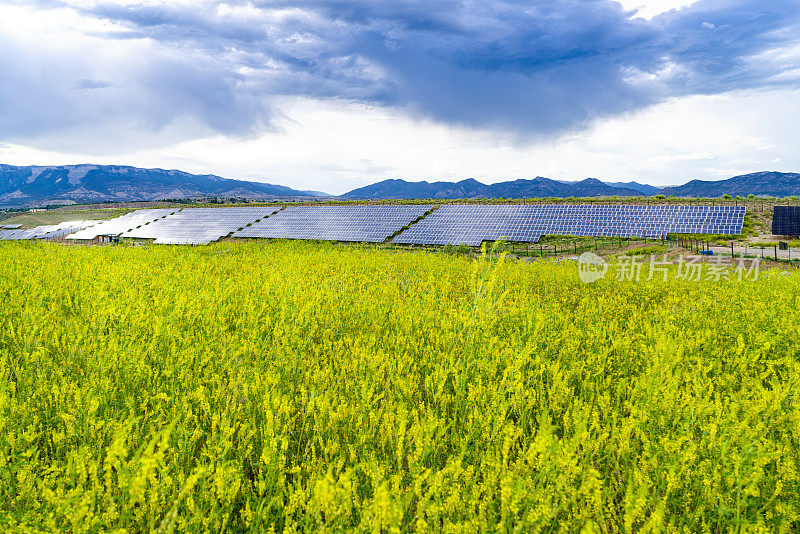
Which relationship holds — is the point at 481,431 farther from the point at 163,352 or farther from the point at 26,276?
the point at 26,276

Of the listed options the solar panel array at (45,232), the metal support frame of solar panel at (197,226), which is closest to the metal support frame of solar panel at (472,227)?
the metal support frame of solar panel at (197,226)

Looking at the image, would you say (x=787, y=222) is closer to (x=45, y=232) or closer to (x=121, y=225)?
(x=121, y=225)

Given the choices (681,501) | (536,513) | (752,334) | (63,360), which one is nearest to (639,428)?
(681,501)

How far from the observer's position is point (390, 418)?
8.62 ft

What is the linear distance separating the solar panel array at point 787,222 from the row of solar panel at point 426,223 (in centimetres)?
328

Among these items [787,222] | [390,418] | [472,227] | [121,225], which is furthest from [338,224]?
[787,222]

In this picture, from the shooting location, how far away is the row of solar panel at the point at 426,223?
1037 inches

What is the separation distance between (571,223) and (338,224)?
738 inches

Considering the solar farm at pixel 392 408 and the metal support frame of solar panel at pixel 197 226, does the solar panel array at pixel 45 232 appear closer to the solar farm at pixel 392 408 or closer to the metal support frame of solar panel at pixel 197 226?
the metal support frame of solar panel at pixel 197 226

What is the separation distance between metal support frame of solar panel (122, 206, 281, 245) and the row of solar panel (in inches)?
2.9

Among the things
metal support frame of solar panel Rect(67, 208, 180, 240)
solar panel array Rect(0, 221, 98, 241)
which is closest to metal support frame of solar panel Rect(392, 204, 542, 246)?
metal support frame of solar panel Rect(67, 208, 180, 240)

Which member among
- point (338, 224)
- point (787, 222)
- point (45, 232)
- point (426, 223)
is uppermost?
point (787, 222)

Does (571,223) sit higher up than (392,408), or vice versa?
(571,223)

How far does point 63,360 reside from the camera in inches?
141
